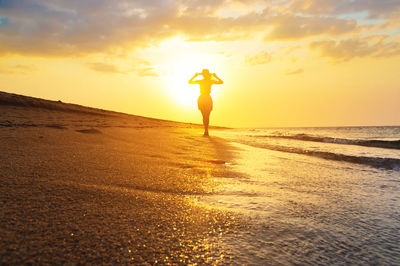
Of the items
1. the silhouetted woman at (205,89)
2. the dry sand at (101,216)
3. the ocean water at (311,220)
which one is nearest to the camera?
the dry sand at (101,216)

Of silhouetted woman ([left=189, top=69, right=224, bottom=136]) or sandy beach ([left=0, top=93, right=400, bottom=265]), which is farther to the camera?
silhouetted woman ([left=189, top=69, right=224, bottom=136])

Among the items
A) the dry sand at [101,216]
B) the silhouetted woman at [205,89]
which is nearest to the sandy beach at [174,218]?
the dry sand at [101,216]

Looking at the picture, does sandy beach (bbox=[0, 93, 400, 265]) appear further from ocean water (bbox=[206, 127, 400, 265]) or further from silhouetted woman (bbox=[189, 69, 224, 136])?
silhouetted woman (bbox=[189, 69, 224, 136])

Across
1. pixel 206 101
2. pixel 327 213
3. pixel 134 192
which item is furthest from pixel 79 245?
pixel 206 101

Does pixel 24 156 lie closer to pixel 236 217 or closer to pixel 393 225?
pixel 236 217

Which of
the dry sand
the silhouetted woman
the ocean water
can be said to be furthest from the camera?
the silhouetted woman

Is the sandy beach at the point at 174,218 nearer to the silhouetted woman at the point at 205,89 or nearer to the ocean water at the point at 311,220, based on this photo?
the ocean water at the point at 311,220

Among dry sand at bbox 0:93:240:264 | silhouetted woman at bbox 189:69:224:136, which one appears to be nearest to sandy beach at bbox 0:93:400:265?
dry sand at bbox 0:93:240:264

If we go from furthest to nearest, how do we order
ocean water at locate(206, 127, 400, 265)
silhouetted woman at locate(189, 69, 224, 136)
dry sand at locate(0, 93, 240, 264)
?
silhouetted woman at locate(189, 69, 224, 136)
ocean water at locate(206, 127, 400, 265)
dry sand at locate(0, 93, 240, 264)

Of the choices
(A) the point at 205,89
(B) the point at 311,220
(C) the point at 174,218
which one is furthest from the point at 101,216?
(A) the point at 205,89

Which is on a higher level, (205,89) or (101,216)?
(205,89)

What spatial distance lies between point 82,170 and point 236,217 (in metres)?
1.42

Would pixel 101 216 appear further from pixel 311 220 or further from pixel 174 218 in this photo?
pixel 311 220

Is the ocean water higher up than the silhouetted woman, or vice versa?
the silhouetted woman
